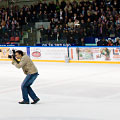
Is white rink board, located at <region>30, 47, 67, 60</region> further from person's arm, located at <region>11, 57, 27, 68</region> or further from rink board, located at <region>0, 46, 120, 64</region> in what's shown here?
person's arm, located at <region>11, 57, 27, 68</region>

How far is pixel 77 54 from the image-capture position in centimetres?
2225

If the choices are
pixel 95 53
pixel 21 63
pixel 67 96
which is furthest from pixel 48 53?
pixel 21 63

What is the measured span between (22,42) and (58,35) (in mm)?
2973

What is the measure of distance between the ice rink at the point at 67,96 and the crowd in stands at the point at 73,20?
6.58m

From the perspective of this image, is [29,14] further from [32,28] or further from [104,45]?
[104,45]

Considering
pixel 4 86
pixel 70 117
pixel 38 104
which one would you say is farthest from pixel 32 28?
pixel 70 117

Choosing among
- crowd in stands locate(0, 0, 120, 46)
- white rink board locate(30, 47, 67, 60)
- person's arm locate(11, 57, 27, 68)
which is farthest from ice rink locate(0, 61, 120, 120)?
crowd in stands locate(0, 0, 120, 46)

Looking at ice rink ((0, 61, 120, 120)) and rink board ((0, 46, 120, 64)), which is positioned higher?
rink board ((0, 46, 120, 64))

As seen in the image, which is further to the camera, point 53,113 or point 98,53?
point 98,53

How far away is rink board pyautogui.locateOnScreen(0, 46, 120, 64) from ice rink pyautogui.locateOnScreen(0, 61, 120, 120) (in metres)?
4.18

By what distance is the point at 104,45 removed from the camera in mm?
22344

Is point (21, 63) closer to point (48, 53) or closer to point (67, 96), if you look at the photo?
point (67, 96)

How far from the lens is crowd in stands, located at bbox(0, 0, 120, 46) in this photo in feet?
76.7

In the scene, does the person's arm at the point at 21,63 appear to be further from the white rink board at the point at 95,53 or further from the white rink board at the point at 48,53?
the white rink board at the point at 48,53
